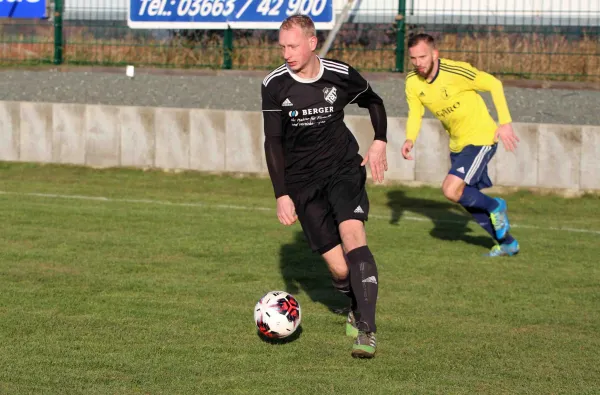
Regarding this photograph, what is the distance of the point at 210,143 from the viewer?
15766 millimetres

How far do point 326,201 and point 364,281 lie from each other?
2.29 ft

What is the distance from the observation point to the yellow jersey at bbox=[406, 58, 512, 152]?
1014 centimetres

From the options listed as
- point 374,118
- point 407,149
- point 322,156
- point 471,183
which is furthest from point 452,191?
point 322,156

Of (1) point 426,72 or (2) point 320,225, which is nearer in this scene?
(2) point 320,225

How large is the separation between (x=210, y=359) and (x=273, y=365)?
394 millimetres

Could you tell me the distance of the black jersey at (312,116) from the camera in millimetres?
6746

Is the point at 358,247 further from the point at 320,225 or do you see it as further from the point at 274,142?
the point at 274,142

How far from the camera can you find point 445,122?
10500 mm

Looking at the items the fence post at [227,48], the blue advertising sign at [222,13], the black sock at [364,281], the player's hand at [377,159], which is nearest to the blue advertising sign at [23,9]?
the blue advertising sign at [222,13]

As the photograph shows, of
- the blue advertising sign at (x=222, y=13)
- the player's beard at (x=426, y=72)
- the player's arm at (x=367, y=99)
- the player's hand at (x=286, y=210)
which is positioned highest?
the blue advertising sign at (x=222, y=13)

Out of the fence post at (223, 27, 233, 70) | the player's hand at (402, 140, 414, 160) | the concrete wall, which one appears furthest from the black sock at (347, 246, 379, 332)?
the fence post at (223, 27, 233, 70)

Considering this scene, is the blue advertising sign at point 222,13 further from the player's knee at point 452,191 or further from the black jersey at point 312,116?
the black jersey at point 312,116

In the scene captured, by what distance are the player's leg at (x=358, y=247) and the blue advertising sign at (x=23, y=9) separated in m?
14.4

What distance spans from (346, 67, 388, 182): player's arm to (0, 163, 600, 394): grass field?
1.17m
